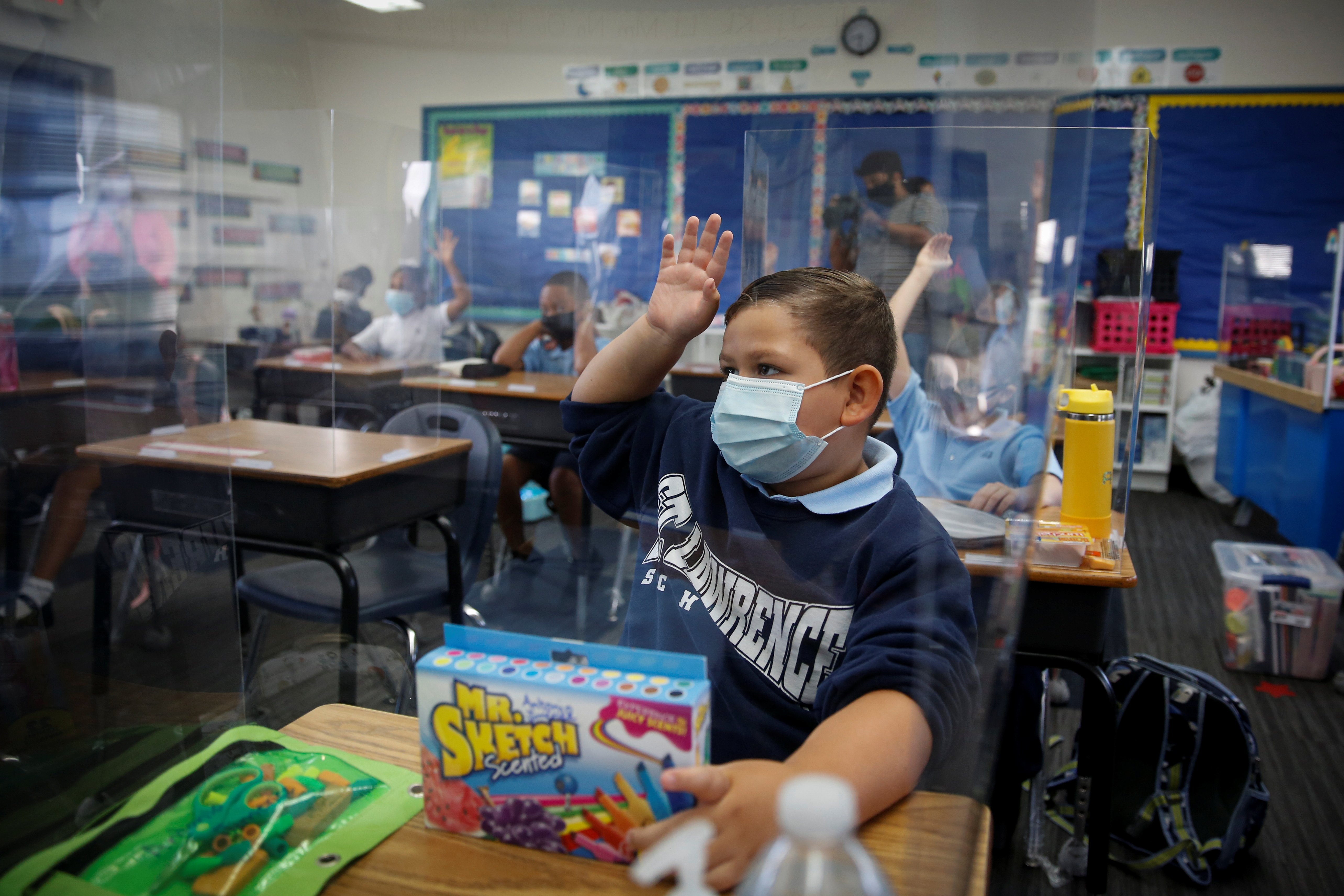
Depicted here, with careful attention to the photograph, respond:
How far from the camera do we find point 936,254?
774 mm

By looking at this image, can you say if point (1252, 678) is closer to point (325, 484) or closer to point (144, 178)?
point (325, 484)

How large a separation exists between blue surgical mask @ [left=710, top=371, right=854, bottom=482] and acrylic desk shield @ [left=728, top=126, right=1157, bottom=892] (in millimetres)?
126

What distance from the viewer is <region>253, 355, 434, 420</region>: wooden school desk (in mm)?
2242

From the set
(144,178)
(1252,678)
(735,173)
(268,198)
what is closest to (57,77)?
(144,178)

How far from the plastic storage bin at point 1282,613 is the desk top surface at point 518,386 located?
6.96ft

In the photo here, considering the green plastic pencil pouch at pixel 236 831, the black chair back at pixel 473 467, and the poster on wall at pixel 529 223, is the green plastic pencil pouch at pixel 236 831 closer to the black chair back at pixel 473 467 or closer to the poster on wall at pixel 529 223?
the black chair back at pixel 473 467

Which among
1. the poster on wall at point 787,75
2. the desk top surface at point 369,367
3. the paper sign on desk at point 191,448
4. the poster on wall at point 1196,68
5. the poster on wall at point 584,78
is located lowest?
the paper sign on desk at point 191,448

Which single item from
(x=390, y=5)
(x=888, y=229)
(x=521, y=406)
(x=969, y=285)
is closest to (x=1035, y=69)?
(x=969, y=285)

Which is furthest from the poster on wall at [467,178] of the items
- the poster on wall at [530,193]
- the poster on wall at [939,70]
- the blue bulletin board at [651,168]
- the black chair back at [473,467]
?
the poster on wall at [939,70]

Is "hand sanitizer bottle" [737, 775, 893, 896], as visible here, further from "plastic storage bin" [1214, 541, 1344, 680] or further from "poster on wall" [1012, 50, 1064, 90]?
"plastic storage bin" [1214, 541, 1344, 680]

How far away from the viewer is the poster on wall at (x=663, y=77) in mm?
726

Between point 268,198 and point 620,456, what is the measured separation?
180cm

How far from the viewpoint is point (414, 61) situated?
0.79m

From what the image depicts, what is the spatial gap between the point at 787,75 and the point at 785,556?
0.36 meters
